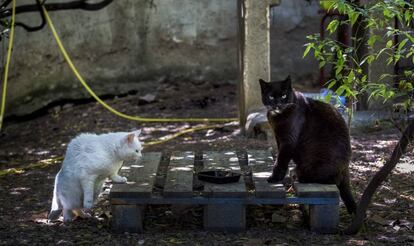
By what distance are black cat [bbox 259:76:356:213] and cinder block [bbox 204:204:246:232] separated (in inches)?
17.6

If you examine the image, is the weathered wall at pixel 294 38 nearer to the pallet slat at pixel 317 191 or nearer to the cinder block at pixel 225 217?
the pallet slat at pixel 317 191

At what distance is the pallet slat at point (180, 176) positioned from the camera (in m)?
4.94

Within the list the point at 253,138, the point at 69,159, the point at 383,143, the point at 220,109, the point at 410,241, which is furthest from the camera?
the point at 220,109

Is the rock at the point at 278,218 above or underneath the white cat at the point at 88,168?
underneath

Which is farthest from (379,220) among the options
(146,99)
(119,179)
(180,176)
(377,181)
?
(146,99)

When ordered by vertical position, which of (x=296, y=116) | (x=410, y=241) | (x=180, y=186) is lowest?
(x=410, y=241)

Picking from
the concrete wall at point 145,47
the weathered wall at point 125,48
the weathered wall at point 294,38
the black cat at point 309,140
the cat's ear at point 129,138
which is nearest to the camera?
the black cat at point 309,140

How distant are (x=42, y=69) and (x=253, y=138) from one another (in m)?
4.10

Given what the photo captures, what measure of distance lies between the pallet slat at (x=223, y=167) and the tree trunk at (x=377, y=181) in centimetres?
83

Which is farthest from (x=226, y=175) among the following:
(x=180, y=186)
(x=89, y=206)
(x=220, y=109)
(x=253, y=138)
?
(x=220, y=109)

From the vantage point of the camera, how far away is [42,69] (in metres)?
10.8

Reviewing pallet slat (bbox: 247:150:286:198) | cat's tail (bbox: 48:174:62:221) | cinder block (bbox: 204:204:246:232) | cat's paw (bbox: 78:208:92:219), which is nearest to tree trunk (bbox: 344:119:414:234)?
pallet slat (bbox: 247:150:286:198)

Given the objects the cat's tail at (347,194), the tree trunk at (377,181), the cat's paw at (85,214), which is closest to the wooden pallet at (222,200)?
the tree trunk at (377,181)

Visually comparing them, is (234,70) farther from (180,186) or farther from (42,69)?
(180,186)
